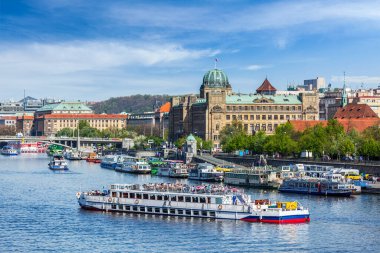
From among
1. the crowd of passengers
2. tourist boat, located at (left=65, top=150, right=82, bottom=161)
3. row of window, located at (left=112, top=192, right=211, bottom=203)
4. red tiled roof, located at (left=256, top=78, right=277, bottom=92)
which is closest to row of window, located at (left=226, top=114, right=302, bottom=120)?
tourist boat, located at (left=65, top=150, right=82, bottom=161)

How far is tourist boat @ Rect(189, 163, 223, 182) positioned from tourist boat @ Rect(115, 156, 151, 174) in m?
13.7

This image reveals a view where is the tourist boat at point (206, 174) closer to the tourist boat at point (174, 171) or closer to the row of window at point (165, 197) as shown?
the tourist boat at point (174, 171)

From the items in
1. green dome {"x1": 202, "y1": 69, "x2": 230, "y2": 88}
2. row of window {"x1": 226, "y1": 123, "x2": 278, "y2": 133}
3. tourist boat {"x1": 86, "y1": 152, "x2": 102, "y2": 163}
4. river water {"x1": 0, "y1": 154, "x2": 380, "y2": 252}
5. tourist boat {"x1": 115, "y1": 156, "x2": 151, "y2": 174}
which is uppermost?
green dome {"x1": 202, "y1": 69, "x2": 230, "y2": 88}

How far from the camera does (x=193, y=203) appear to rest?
6650 centimetres

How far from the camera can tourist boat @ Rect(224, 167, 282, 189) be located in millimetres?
92294

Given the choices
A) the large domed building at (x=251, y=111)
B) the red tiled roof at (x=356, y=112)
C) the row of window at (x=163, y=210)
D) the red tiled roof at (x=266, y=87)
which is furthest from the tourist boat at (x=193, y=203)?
the red tiled roof at (x=266, y=87)

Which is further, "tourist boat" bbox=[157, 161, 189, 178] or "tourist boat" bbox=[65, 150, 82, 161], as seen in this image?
"tourist boat" bbox=[65, 150, 82, 161]

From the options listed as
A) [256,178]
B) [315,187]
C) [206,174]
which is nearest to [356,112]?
[206,174]

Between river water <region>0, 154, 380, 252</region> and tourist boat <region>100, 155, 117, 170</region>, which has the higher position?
tourist boat <region>100, 155, 117, 170</region>

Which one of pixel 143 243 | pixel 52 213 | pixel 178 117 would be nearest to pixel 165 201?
pixel 52 213

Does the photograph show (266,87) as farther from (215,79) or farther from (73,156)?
(73,156)

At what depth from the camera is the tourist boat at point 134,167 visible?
12188 centimetres

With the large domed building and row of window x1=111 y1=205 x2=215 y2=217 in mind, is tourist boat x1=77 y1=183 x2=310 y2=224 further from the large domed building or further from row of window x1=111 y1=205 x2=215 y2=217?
the large domed building

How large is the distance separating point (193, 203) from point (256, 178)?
93.2 ft
